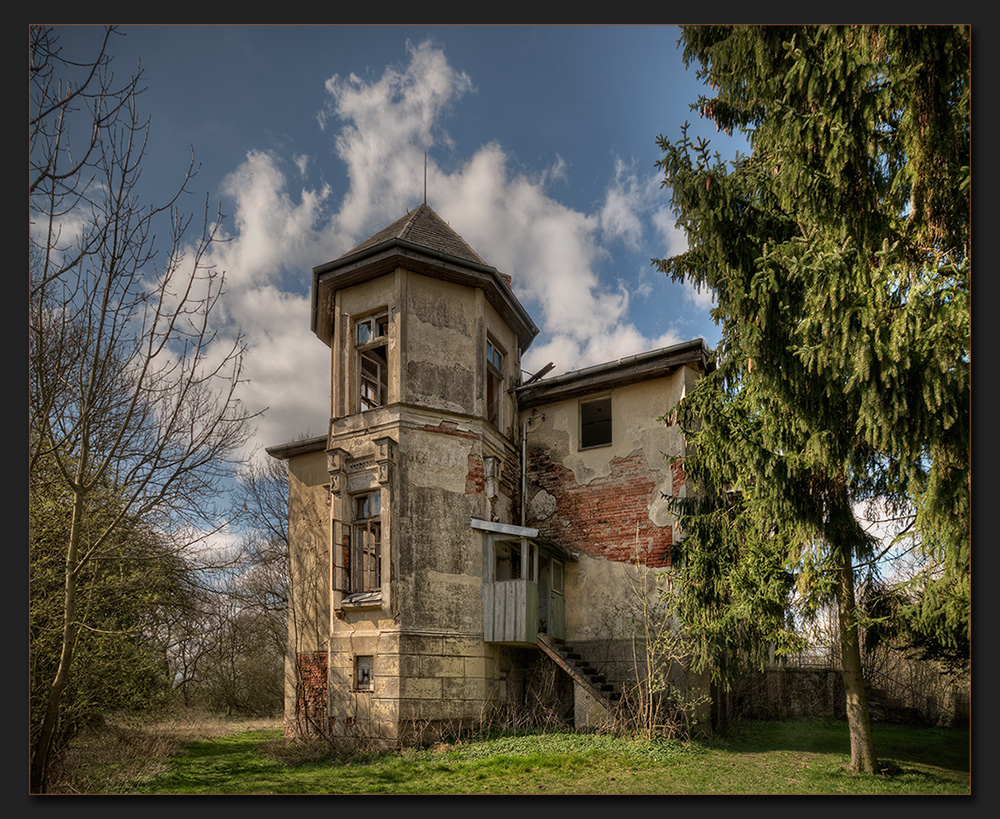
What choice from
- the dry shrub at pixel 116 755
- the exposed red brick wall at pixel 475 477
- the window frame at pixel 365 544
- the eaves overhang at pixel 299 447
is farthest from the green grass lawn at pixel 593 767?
the eaves overhang at pixel 299 447

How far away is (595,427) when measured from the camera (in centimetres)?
1230

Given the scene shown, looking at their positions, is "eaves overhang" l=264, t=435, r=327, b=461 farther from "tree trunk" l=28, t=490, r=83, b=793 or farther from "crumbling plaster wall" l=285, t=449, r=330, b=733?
"tree trunk" l=28, t=490, r=83, b=793

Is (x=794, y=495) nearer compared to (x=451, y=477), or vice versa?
(x=794, y=495)

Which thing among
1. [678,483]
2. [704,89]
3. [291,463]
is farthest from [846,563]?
[291,463]

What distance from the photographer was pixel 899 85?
536cm

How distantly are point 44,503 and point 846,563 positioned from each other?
697 centimetres

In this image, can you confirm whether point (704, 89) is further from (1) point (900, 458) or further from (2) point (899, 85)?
(1) point (900, 458)

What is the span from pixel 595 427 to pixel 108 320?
868cm

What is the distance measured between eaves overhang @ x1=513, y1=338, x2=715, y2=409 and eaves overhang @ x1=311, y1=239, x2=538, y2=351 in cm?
128

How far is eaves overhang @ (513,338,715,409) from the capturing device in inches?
408

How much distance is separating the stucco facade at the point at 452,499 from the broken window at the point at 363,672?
0.09ft

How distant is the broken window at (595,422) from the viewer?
11586 millimetres

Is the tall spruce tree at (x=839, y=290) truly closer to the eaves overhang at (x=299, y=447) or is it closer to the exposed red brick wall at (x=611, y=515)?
the exposed red brick wall at (x=611, y=515)

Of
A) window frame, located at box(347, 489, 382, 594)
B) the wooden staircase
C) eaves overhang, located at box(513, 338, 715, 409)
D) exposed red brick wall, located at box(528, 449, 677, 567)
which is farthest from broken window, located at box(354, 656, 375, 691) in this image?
eaves overhang, located at box(513, 338, 715, 409)
